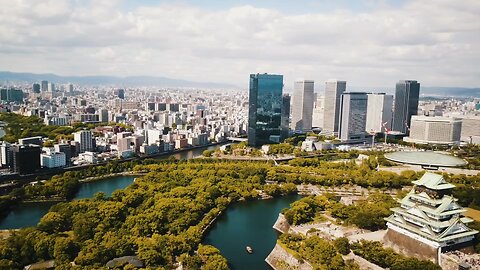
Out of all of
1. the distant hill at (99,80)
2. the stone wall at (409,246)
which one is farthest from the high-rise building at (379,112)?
the distant hill at (99,80)

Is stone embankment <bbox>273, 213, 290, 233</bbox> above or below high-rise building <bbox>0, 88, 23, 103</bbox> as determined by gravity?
below

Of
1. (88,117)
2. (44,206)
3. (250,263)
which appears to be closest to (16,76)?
(88,117)

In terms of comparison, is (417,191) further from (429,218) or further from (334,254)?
(334,254)

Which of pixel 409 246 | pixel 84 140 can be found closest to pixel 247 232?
pixel 409 246

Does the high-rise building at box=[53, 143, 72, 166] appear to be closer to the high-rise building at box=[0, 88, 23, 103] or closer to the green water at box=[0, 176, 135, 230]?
the green water at box=[0, 176, 135, 230]

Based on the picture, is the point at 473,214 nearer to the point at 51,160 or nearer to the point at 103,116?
the point at 51,160

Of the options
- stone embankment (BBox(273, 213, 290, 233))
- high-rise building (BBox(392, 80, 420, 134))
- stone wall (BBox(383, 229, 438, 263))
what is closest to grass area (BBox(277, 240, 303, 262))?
stone embankment (BBox(273, 213, 290, 233))

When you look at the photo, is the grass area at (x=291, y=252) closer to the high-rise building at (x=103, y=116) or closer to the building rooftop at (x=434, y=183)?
the building rooftop at (x=434, y=183)
